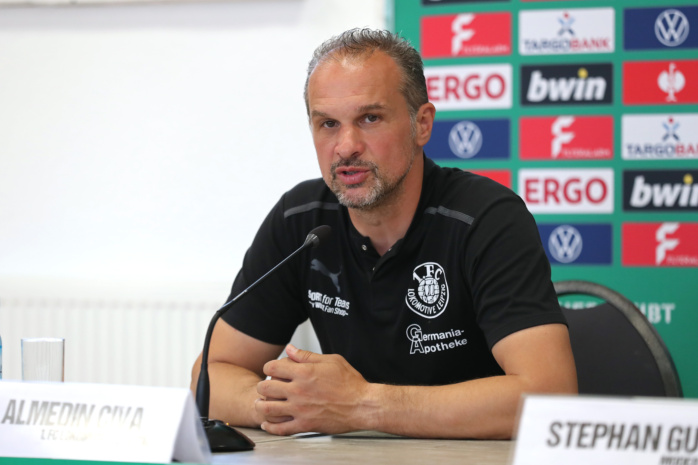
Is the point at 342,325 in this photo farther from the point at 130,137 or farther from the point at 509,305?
the point at 130,137

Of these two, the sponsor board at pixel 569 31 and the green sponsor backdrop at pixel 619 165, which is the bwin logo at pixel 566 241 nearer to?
the green sponsor backdrop at pixel 619 165

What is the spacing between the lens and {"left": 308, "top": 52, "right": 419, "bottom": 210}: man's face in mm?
1437

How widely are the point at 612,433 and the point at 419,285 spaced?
2.55 feet

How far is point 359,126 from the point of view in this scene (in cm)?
146

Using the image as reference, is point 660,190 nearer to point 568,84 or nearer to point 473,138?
point 568,84

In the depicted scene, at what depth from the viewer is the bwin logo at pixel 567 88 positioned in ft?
7.80

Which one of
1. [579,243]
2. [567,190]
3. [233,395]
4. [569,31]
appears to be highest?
[569,31]

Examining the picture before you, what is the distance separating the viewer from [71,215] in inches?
111

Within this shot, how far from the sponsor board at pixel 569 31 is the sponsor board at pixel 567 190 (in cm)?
35

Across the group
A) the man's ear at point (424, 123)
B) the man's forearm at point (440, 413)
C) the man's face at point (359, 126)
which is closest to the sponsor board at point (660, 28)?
the man's ear at point (424, 123)

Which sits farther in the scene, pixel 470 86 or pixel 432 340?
pixel 470 86

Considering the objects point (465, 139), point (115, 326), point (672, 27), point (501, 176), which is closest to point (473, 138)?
point (465, 139)

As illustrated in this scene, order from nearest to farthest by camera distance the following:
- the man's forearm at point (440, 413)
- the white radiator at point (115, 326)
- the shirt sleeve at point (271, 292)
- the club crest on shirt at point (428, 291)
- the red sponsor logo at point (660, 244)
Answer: the man's forearm at point (440, 413)
the club crest on shirt at point (428, 291)
the shirt sleeve at point (271, 292)
the red sponsor logo at point (660, 244)
the white radiator at point (115, 326)

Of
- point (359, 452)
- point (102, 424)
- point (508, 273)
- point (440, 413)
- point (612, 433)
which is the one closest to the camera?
point (612, 433)
